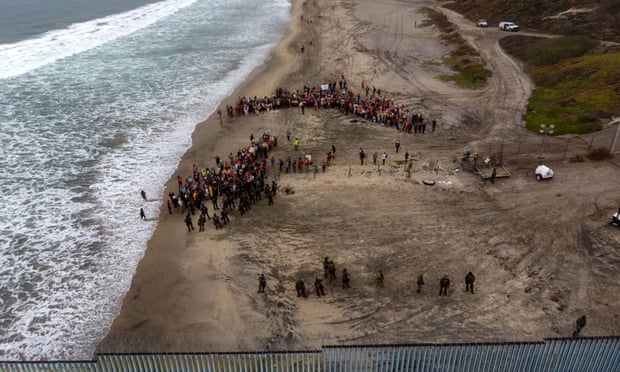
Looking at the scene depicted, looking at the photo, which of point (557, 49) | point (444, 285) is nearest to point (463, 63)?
point (557, 49)

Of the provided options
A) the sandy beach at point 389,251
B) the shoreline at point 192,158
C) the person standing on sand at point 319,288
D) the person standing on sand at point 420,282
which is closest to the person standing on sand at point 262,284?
the sandy beach at point 389,251

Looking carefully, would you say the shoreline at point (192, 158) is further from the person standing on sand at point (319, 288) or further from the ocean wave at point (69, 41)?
the ocean wave at point (69, 41)

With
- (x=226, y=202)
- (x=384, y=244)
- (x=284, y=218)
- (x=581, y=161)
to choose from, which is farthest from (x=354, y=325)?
(x=581, y=161)

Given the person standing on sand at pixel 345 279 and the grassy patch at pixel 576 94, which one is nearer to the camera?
the person standing on sand at pixel 345 279

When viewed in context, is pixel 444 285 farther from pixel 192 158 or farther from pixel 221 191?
pixel 192 158

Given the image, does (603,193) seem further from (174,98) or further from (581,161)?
(174,98)

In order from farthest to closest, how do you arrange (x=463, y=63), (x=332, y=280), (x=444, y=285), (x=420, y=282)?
(x=463, y=63) → (x=332, y=280) → (x=420, y=282) → (x=444, y=285)
